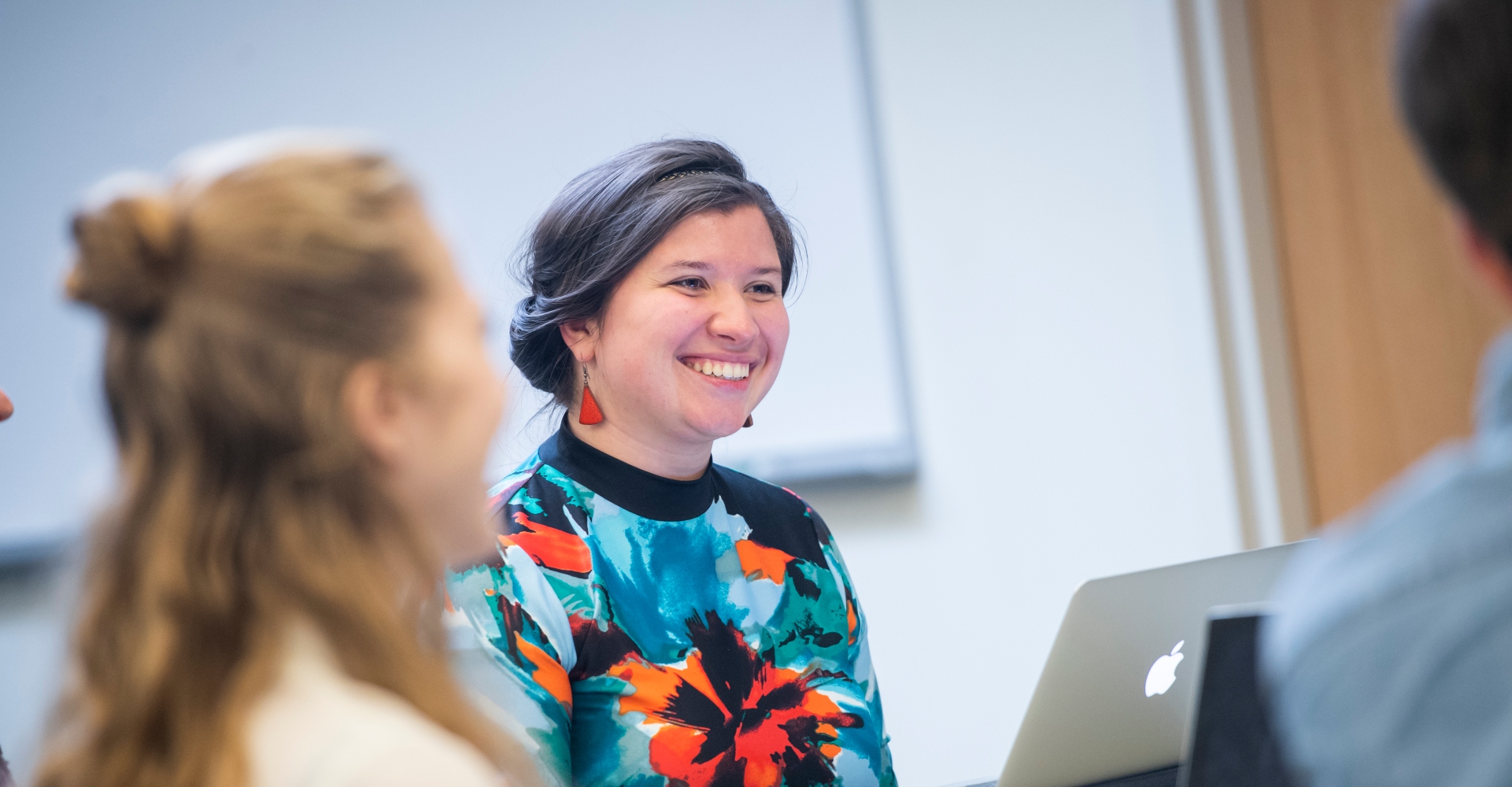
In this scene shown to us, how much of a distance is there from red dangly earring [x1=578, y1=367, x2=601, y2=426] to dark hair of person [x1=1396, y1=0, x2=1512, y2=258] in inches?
39.5

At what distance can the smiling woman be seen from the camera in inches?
46.3

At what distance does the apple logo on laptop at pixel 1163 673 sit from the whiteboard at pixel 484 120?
1.35 metres

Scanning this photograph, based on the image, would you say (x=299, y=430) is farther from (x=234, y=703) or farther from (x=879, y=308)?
(x=879, y=308)

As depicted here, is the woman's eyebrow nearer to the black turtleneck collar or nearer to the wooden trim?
the black turtleneck collar

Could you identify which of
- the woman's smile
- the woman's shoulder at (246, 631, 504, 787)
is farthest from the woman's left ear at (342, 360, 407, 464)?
the woman's smile

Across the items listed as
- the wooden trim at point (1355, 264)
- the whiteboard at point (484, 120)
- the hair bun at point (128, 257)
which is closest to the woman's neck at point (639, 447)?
the hair bun at point (128, 257)

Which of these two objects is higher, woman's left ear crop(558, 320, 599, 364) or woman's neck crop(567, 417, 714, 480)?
woman's left ear crop(558, 320, 599, 364)

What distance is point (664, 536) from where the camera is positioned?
1335mm

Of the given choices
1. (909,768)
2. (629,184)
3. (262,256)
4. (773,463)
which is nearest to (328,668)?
(262,256)

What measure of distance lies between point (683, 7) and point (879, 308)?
77 centimetres

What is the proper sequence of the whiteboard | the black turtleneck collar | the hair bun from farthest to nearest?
the whiteboard, the black turtleneck collar, the hair bun

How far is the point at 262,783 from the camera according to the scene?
22.0 inches

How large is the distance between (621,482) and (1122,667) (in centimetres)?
57

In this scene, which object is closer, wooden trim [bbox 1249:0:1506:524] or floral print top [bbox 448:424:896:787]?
floral print top [bbox 448:424:896:787]
